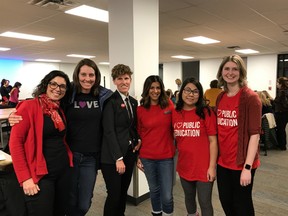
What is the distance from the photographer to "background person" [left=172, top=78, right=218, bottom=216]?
1798mm

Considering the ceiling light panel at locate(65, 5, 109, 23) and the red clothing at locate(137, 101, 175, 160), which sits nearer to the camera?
the red clothing at locate(137, 101, 175, 160)

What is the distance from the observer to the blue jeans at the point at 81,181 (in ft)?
6.08

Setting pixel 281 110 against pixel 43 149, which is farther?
pixel 281 110

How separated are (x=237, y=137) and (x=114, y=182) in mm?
983

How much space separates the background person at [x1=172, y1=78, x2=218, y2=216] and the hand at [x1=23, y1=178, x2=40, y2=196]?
105 centimetres

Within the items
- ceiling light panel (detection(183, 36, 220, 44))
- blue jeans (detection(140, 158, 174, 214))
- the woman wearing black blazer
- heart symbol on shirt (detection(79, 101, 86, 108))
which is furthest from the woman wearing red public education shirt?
ceiling light panel (detection(183, 36, 220, 44))

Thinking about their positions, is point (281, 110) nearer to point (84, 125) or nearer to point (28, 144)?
point (84, 125)

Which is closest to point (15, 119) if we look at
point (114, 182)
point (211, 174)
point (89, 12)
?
point (114, 182)

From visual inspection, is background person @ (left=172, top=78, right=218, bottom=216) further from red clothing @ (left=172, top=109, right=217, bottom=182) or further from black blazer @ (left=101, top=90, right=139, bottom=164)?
black blazer @ (left=101, top=90, right=139, bottom=164)

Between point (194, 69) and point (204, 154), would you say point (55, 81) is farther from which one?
point (194, 69)

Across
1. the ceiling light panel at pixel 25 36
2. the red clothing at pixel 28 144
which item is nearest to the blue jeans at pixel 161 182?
the red clothing at pixel 28 144

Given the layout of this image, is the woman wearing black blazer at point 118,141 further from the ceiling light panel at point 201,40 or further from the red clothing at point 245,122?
the ceiling light panel at point 201,40

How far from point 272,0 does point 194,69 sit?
9872 millimetres

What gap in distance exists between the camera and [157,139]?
1.98 m
